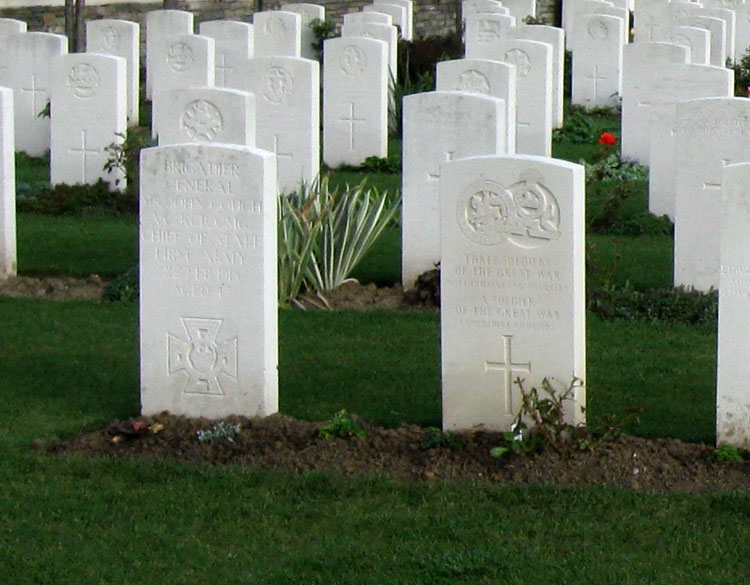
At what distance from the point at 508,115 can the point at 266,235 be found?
527 cm

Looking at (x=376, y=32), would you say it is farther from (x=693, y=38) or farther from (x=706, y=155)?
(x=706, y=155)

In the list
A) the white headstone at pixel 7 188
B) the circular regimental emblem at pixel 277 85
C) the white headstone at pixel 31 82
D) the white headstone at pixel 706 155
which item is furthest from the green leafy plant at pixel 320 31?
the white headstone at pixel 706 155

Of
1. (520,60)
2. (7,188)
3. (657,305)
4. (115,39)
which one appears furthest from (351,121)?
(657,305)

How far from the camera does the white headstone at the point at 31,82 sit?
53.6ft

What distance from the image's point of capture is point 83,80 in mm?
13359

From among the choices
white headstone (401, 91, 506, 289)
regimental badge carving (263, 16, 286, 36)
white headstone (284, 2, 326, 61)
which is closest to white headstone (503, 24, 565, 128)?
regimental badge carving (263, 16, 286, 36)

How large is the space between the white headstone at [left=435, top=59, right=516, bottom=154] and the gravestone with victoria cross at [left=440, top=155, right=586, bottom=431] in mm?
5822

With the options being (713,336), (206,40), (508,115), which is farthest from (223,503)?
(206,40)

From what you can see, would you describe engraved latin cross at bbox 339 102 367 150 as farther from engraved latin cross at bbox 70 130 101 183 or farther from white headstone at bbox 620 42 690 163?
engraved latin cross at bbox 70 130 101 183

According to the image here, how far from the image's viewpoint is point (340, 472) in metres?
6.83

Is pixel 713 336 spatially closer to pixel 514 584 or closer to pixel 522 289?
pixel 522 289

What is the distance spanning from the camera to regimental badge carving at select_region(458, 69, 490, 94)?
1316 centimetres

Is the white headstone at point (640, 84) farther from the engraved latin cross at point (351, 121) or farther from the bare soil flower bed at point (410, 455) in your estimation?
the bare soil flower bed at point (410, 455)

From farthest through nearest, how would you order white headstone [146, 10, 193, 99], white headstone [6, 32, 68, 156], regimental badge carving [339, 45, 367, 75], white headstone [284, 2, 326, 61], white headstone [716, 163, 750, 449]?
white headstone [284, 2, 326, 61] → white headstone [146, 10, 193, 99] → white headstone [6, 32, 68, 156] → regimental badge carving [339, 45, 367, 75] → white headstone [716, 163, 750, 449]
